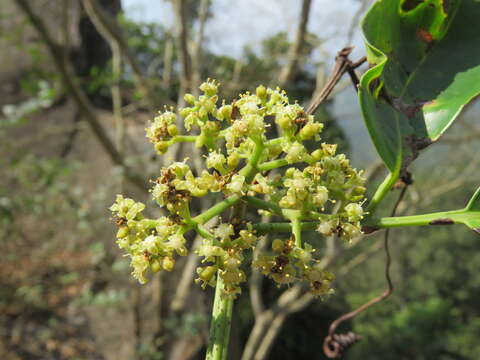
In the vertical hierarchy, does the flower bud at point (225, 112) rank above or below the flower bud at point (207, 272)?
above

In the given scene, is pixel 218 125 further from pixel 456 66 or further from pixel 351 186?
pixel 456 66

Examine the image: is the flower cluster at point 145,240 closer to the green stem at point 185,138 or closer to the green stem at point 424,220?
the green stem at point 185,138

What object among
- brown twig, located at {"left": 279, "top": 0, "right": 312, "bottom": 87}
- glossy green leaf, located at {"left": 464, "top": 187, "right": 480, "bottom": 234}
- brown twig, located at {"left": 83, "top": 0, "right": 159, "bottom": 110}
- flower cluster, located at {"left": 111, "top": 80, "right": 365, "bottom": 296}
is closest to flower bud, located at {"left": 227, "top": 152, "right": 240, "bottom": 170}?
flower cluster, located at {"left": 111, "top": 80, "right": 365, "bottom": 296}

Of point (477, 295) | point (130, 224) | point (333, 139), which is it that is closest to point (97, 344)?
point (333, 139)

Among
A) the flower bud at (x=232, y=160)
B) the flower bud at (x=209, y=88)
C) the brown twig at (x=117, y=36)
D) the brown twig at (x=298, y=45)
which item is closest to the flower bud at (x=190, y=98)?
the flower bud at (x=209, y=88)

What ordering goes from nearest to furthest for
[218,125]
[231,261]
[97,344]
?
[231,261]
[218,125]
[97,344]

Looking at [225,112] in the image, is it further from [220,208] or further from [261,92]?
[220,208]

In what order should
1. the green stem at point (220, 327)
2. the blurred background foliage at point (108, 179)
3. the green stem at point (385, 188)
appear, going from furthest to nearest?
the blurred background foliage at point (108, 179), the green stem at point (385, 188), the green stem at point (220, 327)
